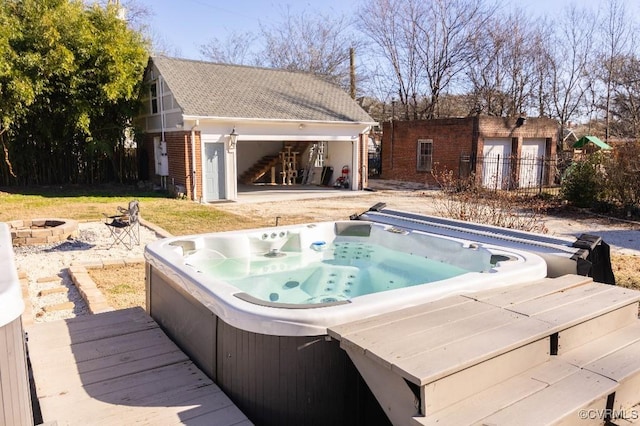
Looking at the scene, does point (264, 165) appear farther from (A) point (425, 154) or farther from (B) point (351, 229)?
(B) point (351, 229)

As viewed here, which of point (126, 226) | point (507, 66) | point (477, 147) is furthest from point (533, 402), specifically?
point (507, 66)

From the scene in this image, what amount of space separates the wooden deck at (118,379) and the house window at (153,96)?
1302 cm

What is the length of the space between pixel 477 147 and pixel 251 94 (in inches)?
319

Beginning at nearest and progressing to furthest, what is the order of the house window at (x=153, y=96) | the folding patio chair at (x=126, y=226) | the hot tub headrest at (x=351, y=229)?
the hot tub headrest at (x=351, y=229) < the folding patio chair at (x=126, y=226) < the house window at (x=153, y=96)

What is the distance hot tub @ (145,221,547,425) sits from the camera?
8.59ft

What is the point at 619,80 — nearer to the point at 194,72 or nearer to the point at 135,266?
the point at 194,72

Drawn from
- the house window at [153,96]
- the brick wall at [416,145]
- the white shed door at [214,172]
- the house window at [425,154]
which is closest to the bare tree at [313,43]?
the brick wall at [416,145]

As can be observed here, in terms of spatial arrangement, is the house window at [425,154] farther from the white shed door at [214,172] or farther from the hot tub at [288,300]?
the hot tub at [288,300]

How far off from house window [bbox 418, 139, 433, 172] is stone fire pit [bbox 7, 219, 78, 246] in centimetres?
1372

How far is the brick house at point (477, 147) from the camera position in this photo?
1683cm

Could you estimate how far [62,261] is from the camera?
650 cm

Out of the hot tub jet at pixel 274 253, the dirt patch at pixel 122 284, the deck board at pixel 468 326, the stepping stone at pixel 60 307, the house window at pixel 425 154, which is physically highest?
the house window at pixel 425 154

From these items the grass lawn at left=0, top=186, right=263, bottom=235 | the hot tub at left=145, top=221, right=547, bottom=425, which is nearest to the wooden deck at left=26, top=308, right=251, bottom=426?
the hot tub at left=145, top=221, right=547, bottom=425

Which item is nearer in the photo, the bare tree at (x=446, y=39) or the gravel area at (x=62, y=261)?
the gravel area at (x=62, y=261)
